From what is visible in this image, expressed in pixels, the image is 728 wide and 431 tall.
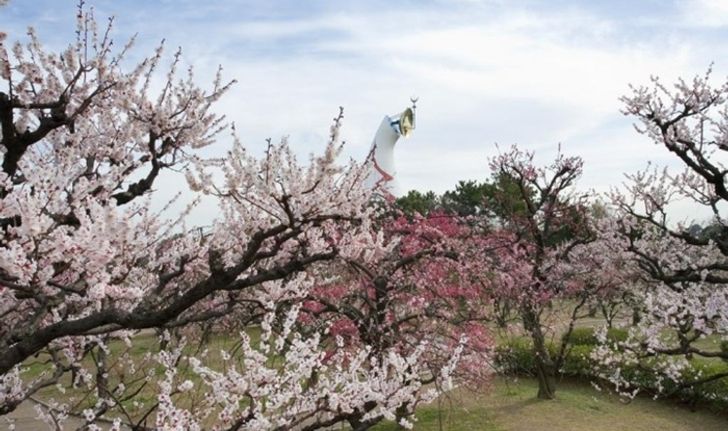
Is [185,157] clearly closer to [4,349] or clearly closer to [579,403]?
[4,349]

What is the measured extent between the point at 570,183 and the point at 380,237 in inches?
371

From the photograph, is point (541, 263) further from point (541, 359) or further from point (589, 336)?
point (589, 336)

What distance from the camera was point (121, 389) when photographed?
4.44m

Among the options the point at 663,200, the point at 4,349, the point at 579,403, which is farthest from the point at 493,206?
the point at 4,349

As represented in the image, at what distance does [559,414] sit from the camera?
36.9ft

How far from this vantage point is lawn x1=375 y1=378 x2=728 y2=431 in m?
10.5

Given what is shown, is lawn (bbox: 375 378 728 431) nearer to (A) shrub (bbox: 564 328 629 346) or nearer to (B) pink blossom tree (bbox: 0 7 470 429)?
(A) shrub (bbox: 564 328 629 346)

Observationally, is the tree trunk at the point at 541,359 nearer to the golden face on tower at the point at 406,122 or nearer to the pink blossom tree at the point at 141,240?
the pink blossom tree at the point at 141,240

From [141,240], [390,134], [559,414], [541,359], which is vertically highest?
[390,134]

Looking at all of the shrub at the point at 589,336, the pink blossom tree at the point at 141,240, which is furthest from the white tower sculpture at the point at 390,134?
the pink blossom tree at the point at 141,240

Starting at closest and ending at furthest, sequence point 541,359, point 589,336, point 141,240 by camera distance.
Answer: point 141,240
point 541,359
point 589,336

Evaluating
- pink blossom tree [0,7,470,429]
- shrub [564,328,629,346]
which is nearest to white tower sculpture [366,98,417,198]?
shrub [564,328,629,346]

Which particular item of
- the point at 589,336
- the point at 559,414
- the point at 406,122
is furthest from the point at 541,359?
the point at 406,122

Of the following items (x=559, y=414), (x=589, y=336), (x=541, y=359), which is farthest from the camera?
(x=589, y=336)
